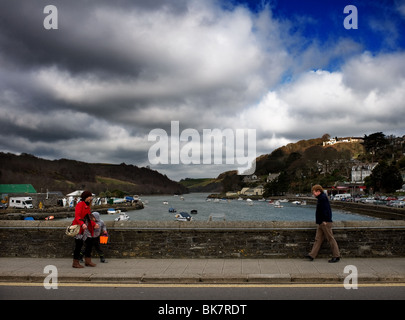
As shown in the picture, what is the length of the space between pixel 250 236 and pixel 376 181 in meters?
123

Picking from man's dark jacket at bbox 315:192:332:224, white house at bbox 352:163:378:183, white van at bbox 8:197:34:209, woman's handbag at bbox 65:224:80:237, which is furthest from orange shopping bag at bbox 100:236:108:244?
white house at bbox 352:163:378:183

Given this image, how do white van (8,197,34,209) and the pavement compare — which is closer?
the pavement

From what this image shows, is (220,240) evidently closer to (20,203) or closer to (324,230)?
(324,230)

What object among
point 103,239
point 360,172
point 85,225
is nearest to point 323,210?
point 103,239

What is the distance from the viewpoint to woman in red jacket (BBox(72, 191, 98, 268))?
880 centimetres

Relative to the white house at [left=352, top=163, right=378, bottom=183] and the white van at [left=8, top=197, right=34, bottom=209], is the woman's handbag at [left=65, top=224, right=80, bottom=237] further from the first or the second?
the white house at [left=352, top=163, right=378, bottom=183]

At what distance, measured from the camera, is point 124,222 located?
33.3 feet

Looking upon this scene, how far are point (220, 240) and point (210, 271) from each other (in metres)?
1.61

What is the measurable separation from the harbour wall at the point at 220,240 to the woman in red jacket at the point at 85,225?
1046 mm

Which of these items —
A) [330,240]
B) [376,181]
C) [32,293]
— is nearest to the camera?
[32,293]

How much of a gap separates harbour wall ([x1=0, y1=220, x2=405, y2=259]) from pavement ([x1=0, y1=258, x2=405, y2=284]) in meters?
0.31

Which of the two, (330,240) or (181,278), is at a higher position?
(330,240)
